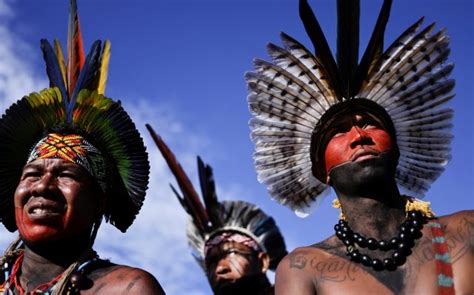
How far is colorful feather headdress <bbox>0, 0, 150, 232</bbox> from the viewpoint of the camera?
5.38 meters

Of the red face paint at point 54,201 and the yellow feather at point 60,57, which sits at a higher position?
the yellow feather at point 60,57

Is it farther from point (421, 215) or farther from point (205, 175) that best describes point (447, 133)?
point (205, 175)

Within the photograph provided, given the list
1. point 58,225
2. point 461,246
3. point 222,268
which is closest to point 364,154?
point 461,246

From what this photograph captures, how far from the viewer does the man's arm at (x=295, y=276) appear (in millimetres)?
4844

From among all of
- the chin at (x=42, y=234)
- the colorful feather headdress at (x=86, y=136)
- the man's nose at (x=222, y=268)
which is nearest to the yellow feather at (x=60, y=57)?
the colorful feather headdress at (x=86, y=136)

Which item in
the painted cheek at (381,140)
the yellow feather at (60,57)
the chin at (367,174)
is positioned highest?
the yellow feather at (60,57)

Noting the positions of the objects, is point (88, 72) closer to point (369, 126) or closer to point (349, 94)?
point (349, 94)

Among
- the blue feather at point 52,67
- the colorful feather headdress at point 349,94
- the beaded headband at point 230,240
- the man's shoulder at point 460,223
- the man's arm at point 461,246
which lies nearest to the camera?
the man's arm at point 461,246

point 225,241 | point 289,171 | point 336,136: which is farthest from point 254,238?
point 336,136

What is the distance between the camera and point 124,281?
4.68m

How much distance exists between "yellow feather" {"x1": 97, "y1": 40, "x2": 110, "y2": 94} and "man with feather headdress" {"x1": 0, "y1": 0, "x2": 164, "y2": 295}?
0.01m

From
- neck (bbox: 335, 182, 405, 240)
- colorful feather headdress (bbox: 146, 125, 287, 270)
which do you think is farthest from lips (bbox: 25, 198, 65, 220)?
colorful feather headdress (bbox: 146, 125, 287, 270)

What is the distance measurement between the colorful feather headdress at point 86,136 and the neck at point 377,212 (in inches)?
61.9

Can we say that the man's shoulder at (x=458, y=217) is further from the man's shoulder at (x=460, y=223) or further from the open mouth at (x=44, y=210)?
the open mouth at (x=44, y=210)
